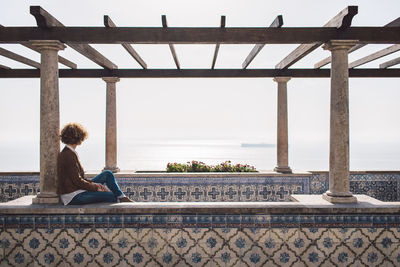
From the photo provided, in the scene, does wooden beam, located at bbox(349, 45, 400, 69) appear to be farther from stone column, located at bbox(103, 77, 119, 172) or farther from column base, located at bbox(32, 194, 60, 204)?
column base, located at bbox(32, 194, 60, 204)

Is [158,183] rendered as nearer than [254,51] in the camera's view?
No

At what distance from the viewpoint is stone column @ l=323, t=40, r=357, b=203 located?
4871 mm

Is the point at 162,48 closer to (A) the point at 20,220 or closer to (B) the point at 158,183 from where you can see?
(B) the point at 158,183

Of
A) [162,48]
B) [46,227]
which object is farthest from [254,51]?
[46,227]

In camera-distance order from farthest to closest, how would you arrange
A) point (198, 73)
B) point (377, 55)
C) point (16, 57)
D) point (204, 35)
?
1. point (198, 73)
2. point (377, 55)
3. point (16, 57)
4. point (204, 35)

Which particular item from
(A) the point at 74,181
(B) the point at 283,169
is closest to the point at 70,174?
(A) the point at 74,181

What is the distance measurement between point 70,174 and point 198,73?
5.02m

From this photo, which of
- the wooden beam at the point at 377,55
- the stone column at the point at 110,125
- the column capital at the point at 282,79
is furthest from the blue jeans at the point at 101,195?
the wooden beam at the point at 377,55

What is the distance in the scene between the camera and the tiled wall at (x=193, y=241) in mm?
4273

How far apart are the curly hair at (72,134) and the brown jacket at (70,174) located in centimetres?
13

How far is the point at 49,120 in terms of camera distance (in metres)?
4.82

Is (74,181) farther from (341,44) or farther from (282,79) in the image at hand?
(282,79)

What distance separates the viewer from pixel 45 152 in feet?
15.7

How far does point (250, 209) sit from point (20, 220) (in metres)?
2.99
